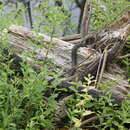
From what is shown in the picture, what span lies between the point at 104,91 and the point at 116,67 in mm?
686

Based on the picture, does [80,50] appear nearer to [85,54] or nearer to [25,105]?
[85,54]

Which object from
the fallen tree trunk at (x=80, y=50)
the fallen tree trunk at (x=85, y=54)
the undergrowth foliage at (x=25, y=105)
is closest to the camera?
the undergrowth foliage at (x=25, y=105)

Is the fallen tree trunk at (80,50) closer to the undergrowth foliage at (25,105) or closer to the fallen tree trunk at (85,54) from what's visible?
the fallen tree trunk at (85,54)

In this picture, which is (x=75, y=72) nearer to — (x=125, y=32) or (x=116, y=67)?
(x=116, y=67)

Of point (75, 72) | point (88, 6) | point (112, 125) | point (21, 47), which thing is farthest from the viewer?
point (88, 6)

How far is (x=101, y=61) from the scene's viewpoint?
8.76ft

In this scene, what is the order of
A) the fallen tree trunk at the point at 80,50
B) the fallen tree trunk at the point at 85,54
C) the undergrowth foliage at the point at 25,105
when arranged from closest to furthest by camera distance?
the undergrowth foliage at the point at 25,105
the fallen tree trunk at the point at 85,54
the fallen tree trunk at the point at 80,50

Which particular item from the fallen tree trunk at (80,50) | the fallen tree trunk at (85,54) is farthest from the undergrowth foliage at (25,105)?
the fallen tree trunk at (80,50)

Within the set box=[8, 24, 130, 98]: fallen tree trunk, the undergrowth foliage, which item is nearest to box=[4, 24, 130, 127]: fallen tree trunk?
box=[8, 24, 130, 98]: fallen tree trunk

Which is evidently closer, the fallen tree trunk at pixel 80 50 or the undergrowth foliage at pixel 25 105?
the undergrowth foliage at pixel 25 105

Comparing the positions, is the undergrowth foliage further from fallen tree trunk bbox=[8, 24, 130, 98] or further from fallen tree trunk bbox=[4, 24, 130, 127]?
fallen tree trunk bbox=[8, 24, 130, 98]

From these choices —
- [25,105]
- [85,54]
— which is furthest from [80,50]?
[25,105]

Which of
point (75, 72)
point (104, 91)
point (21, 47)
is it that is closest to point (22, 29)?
point (21, 47)

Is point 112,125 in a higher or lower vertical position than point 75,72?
lower
